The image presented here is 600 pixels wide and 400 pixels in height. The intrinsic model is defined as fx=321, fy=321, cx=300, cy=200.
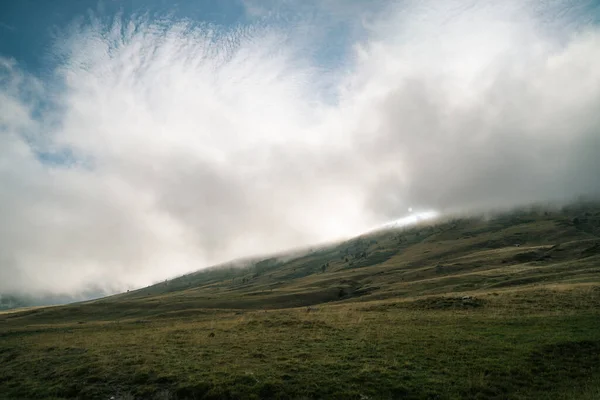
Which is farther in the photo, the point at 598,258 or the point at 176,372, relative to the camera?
the point at 598,258

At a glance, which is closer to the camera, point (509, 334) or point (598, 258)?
point (509, 334)

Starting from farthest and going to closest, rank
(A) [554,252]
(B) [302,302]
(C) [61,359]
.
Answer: (A) [554,252] < (B) [302,302] < (C) [61,359]

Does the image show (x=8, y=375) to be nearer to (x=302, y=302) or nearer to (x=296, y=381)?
(x=296, y=381)

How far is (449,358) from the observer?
24000 millimetres

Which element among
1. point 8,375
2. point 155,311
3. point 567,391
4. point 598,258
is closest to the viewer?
point 567,391

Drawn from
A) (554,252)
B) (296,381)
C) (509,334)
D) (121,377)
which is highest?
(121,377)

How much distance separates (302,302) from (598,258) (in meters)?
82.5

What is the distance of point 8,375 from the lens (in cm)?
2883

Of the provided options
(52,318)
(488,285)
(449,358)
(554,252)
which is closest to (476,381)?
(449,358)

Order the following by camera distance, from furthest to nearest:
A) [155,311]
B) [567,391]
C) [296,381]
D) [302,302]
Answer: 1. [302,302]
2. [155,311]
3. [296,381]
4. [567,391]

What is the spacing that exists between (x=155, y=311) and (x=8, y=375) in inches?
2676

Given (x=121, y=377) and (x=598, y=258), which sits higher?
(x=121, y=377)

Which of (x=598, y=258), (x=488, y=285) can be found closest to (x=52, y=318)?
(x=488, y=285)

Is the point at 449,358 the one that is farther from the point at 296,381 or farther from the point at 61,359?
the point at 61,359
